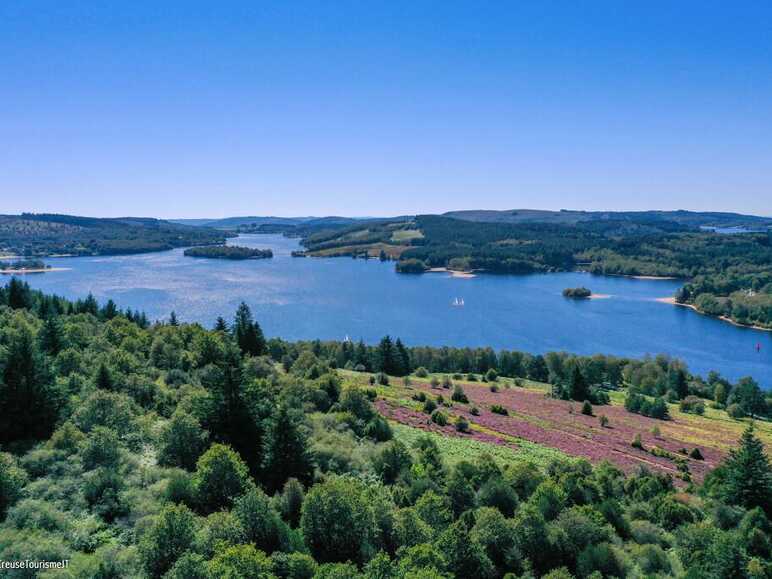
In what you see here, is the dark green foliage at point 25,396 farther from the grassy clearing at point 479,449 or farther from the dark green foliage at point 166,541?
the grassy clearing at point 479,449

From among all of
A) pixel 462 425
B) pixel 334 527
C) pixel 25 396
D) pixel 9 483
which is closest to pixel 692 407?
pixel 462 425

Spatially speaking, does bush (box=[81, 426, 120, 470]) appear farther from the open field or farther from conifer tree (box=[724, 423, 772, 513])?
conifer tree (box=[724, 423, 772, 513])

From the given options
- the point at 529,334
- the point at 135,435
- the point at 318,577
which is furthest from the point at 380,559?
the point at 529,334

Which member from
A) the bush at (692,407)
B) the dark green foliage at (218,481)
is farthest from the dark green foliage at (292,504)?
the bush at (692,407)

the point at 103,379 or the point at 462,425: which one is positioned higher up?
the point at 103,379

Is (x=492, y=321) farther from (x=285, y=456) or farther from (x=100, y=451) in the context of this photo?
(x=100, y=451)

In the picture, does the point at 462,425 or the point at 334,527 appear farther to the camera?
the point at 462,425
